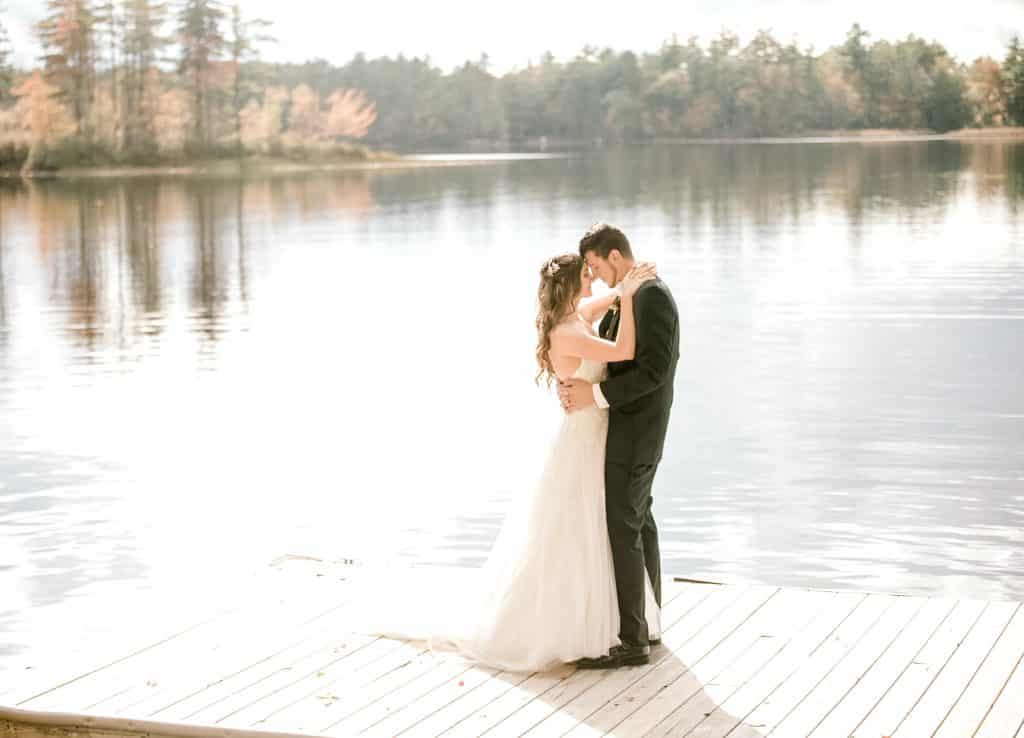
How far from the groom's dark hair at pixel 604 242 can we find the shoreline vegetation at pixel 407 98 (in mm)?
66710

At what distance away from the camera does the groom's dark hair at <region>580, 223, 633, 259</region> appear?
5.61m

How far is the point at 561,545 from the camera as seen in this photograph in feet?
18.7

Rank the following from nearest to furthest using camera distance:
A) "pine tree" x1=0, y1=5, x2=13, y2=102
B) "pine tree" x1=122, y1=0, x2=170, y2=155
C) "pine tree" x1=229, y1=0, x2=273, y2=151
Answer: "pine tree" x1=122, y1=0, x2=170, y2=155, "pine tree" x1=0, y1=5, x2=13, y2=102, "pine tree" x1=229, y1=0, x2=273, y2=151

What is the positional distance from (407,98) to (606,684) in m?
105

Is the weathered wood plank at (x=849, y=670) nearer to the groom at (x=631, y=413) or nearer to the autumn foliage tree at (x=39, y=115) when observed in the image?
the groom at (x=631, y=413)

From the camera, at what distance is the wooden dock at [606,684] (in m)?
5.00

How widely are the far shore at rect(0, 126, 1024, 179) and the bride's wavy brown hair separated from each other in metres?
65.1

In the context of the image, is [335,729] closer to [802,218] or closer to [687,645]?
[687,645]

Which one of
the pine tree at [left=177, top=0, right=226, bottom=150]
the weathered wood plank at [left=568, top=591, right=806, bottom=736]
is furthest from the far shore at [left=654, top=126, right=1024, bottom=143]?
the weathered wood plank at [left=568, top=591, right=806, bottom=736]

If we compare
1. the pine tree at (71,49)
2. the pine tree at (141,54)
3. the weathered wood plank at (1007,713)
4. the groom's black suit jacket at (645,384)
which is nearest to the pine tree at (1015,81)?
the pine tree at (141,54)

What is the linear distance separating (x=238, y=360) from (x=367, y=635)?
38.0 ft

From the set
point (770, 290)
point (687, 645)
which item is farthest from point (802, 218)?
point (687, 645)

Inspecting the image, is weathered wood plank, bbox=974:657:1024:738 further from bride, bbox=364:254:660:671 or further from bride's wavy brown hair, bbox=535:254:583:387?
bride's wavy brown hair, bbox=535:254:583:387

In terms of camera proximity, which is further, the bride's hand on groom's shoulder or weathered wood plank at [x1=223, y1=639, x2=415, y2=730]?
the bride's hand on groom's shoulder
